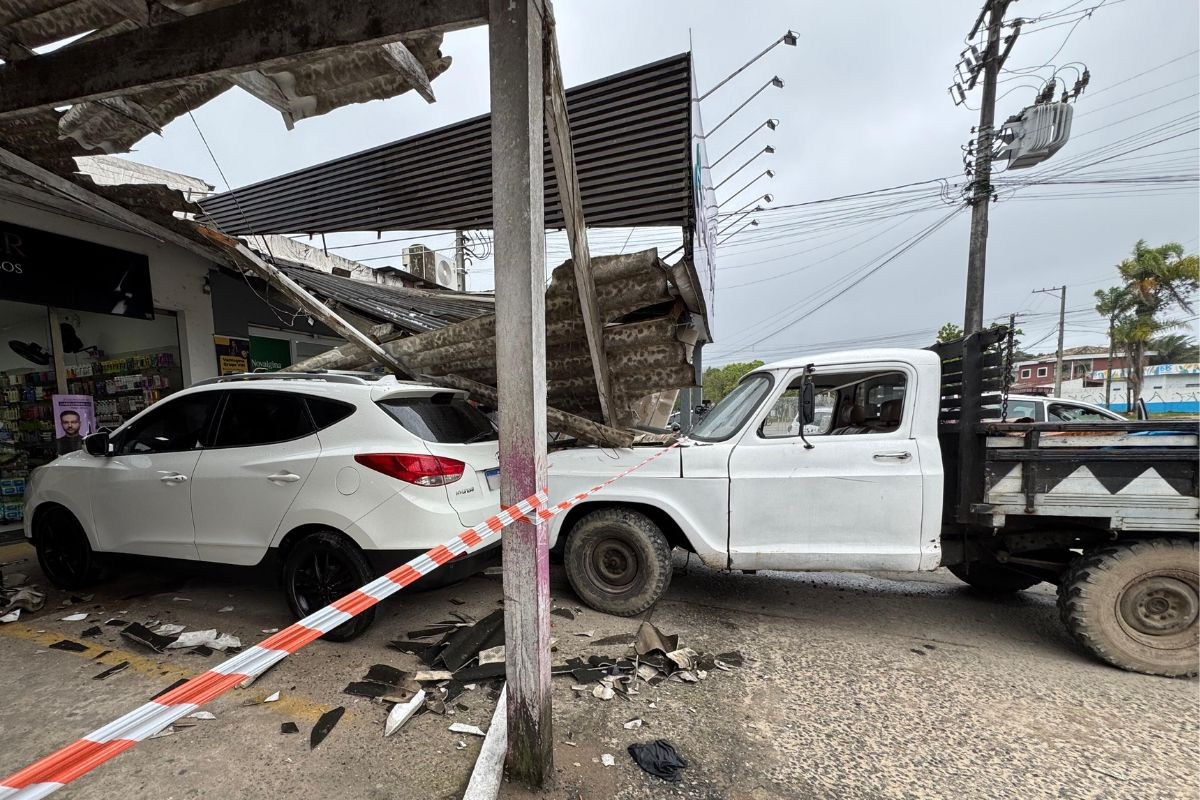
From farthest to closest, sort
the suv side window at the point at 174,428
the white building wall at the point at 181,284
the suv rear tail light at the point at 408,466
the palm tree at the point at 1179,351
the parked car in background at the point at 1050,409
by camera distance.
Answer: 1. the palm tree at the point at 1179,351
2. the parked car in background at the point at 1050,409
3. the white building wall at the point at 181,284
4. the suv side window at the point at 174,428
5. the suv rear tail light at the point at 408,466

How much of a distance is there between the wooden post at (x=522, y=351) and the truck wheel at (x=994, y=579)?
11.9ft

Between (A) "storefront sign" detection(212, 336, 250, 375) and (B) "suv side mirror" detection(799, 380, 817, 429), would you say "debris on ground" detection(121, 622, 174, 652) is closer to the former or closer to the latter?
(B) "suv side mirror" detection(799, 380, 817, 429)

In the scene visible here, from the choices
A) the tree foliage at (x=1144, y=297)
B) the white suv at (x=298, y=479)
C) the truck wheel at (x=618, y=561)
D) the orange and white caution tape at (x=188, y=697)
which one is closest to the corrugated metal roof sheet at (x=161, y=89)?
the white suv at (x=298, y=479)

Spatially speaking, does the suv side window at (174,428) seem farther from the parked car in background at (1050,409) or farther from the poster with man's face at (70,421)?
the parked car in background at (1050,409)

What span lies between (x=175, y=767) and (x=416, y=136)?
196 inches

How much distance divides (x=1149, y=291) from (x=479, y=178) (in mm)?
36550

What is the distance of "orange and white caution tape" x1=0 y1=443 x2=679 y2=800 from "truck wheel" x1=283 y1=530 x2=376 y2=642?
52.9 inches

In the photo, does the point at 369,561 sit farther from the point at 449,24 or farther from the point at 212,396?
the point at 449,24

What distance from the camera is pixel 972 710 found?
2.69 metres

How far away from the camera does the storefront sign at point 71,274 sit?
17.8ft

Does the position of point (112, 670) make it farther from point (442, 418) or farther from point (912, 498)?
point (912, 498)

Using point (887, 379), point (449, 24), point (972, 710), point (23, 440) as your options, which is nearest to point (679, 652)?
point (972, 710)

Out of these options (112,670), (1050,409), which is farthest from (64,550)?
(1050,409)

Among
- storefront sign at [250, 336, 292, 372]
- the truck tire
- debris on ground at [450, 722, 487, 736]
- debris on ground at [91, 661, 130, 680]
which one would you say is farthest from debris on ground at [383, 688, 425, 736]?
storefront sign at [250, 336, 292, 372]
